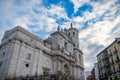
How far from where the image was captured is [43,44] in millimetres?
27844

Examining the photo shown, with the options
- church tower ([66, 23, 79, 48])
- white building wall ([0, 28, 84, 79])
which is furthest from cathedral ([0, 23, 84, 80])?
church tower ([66, 23, 79, 48])

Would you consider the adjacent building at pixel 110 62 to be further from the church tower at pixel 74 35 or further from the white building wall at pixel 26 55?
the white building wall at pixel 26 55

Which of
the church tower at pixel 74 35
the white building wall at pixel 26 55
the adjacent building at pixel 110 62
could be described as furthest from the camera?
the church tower at pixel 74 35

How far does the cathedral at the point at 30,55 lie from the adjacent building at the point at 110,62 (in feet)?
28.0

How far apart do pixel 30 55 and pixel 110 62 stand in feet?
73.5

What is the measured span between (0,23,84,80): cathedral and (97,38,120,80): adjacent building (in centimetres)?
855

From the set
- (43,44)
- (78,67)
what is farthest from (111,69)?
(43,44)

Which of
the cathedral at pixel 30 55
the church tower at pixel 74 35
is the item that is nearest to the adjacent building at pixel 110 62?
the cathedral at pixel 30 55

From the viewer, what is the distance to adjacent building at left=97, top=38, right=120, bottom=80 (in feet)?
96.7

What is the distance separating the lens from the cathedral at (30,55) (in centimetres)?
2039

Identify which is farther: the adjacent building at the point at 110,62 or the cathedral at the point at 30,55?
the adjacent building at the point at 110,62

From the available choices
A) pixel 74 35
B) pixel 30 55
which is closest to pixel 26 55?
pixel 30 55

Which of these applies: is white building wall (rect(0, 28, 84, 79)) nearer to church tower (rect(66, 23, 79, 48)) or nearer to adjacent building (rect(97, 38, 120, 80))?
church tower (rect(66, 23, 79, 48))

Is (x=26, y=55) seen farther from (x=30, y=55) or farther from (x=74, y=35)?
(x=74, y=35)
